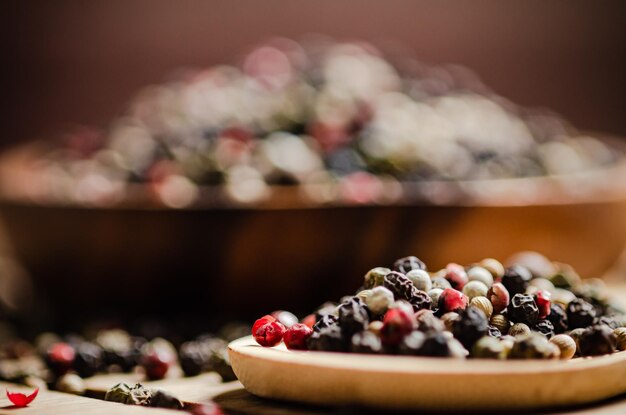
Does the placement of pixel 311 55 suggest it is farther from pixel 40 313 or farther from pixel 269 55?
pixel 40 313

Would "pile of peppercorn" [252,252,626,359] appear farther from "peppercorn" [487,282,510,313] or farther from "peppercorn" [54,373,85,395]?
"peppercorn" [54,373,85,395]

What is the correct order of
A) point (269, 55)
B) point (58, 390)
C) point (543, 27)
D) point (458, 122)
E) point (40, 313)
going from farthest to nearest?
point (543, 27)
point (269, 55)
point (458, 122)
point (40, 313)
point (58, 390)

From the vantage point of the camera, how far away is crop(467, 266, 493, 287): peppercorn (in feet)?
3.16

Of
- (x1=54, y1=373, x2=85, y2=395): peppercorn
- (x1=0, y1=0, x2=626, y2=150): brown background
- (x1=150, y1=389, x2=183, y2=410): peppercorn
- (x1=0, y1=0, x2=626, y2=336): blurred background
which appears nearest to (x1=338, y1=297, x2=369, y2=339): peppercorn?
(x1=150, y1=389, x2=183, y2=410): peppercorn

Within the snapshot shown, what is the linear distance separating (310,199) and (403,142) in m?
0.35

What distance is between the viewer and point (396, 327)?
31.6 inches

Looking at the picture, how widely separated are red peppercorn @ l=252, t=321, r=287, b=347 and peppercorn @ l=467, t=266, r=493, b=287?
242 millimetres

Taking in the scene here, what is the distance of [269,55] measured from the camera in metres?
2.21

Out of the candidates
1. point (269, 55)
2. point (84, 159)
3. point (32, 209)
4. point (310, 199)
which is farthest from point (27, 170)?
point (310, 199)

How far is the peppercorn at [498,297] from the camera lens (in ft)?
2.99

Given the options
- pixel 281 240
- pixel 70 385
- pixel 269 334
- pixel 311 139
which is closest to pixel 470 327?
pixel 269 334

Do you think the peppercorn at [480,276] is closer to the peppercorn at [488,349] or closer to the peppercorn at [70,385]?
the peppercorn at [488,349]

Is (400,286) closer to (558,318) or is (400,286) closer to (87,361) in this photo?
(558,318)

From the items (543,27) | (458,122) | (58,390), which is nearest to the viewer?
(58,390)
